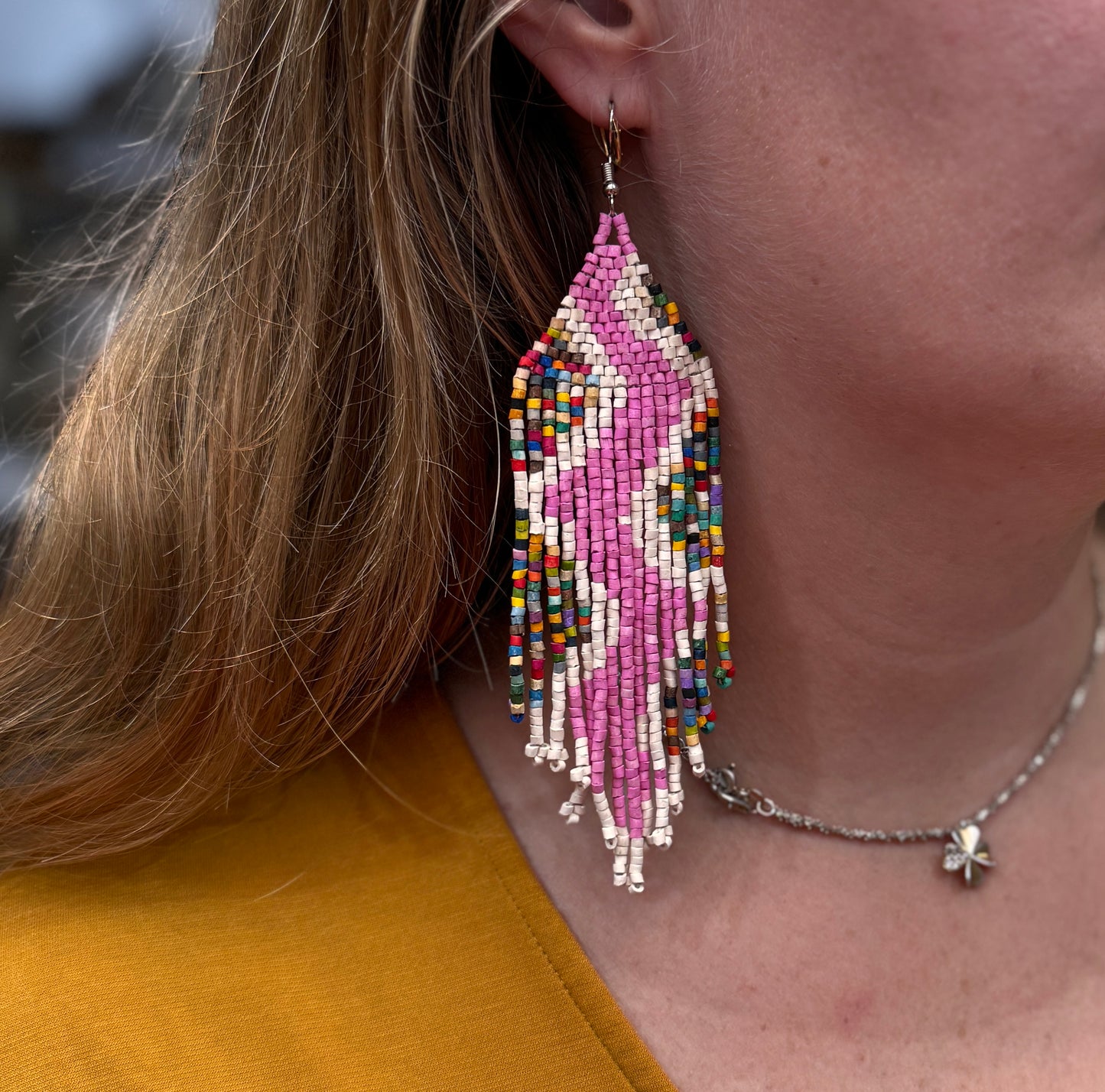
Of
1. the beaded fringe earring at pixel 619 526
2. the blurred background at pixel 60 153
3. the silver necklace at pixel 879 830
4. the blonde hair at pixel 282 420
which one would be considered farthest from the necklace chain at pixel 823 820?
the blurred background at pixel 60 153

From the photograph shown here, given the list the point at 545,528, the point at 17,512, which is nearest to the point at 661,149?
the point at 545,528

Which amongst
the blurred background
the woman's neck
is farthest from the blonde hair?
the blurred background

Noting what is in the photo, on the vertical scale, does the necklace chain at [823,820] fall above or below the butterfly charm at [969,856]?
above

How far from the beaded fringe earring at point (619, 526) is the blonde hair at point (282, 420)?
0.10 m

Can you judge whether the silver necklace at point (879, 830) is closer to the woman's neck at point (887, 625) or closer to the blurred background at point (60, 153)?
the woman's neck at point (887, 625)

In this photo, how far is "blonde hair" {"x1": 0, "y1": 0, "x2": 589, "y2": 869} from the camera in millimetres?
956

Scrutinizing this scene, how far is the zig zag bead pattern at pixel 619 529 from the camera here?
0.91 m

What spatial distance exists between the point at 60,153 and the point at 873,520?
1290 mm

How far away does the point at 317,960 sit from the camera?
38.1 inches

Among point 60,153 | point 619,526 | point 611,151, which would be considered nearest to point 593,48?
point 611,151

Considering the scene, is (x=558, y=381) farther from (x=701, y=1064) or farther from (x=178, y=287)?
(x=701, y=1064)

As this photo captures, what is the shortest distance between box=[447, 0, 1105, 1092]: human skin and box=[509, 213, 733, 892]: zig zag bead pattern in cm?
6

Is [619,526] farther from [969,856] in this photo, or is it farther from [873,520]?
[969,856]

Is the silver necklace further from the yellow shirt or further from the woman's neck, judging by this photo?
the yellow shirt
